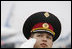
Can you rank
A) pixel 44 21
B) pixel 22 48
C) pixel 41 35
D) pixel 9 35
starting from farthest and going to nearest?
pixel 9 35, pixel 44 21, pixel 41 35, pixel 22 48

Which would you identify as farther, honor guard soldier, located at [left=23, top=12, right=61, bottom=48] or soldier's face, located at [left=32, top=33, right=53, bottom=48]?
honor guard soldier, located at [left=23, top=12, right=61, bottom=48]

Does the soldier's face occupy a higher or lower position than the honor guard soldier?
lower

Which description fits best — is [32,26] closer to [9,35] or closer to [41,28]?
[41,28]

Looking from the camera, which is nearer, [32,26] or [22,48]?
[22,48]

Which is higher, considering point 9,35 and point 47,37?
point 47,37

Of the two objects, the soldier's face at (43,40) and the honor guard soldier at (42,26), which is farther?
the honor guard soldier at (42,26)

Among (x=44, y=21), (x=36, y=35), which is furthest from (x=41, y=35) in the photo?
(x=44, y=21)

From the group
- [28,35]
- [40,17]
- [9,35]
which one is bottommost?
[9,35]

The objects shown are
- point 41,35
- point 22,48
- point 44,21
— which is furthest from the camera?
point 44,21

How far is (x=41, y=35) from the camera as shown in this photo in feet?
9.50

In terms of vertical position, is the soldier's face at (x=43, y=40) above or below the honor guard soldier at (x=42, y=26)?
below

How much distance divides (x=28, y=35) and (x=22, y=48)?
1.14m

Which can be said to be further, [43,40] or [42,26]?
[42,26]

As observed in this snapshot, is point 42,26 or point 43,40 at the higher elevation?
point 42,26
